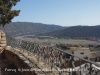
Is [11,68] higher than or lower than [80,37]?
higher

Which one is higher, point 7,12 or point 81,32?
point 7,12

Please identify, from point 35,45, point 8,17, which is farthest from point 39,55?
point 8,17

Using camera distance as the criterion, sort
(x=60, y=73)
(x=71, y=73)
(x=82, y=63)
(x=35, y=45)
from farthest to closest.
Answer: (x=35, y=45), (x=60, y=73), (x=71, y=73), (x=82, y=63)

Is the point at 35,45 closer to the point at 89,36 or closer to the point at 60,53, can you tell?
the point at 60,53

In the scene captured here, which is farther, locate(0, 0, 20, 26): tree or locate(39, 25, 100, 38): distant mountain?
locate(39, 25, 100, 38): distant mountain

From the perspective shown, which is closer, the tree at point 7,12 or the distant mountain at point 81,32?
the tree at point 7,12

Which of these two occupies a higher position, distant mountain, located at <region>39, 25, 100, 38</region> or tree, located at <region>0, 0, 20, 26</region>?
tree, located at <region>0, 0, 20, 26</region>

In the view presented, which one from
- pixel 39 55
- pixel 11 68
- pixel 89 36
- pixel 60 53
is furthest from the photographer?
pixel 89 36

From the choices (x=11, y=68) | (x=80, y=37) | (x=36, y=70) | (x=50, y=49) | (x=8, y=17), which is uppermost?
(x=8, y=17)

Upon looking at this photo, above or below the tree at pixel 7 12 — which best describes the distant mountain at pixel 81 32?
below

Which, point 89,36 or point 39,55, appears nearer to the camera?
point 39,55

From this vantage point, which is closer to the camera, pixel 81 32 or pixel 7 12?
pixel 7 12
